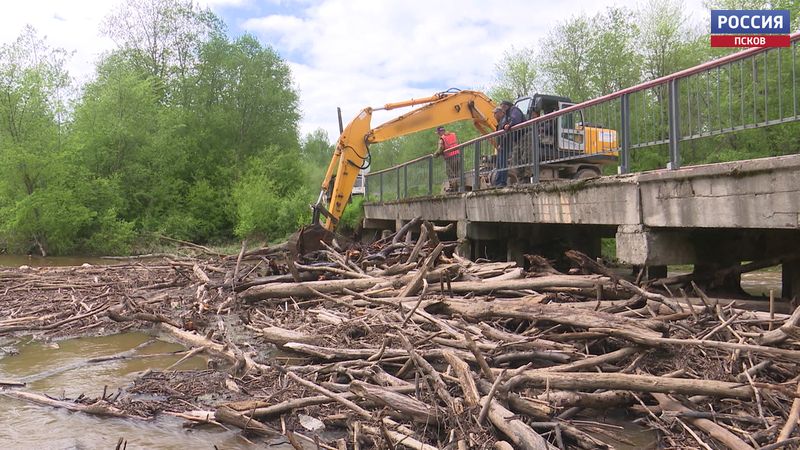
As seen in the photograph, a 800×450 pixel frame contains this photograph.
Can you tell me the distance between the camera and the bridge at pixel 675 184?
527cm

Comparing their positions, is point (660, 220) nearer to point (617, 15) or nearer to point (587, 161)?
point (587, 161)

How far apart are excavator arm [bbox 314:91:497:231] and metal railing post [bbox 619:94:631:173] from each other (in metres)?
6.89

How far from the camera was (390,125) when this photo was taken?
14344 mm

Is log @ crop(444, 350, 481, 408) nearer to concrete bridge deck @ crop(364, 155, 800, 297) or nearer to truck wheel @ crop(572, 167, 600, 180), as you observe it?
concrete bridge deck @ crop(364, 155, 800, 297)

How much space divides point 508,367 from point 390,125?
10371mm

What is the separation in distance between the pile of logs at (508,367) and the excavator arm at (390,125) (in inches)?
260

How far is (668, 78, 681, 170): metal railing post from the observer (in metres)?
6.22

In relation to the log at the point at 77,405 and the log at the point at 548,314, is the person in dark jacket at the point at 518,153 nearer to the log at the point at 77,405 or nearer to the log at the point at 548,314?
the log at the point at 548,314

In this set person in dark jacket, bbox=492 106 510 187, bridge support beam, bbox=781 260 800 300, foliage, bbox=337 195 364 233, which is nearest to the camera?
bridge support beam, bbox=781 260 800 300

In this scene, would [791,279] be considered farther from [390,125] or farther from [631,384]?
[390,125]

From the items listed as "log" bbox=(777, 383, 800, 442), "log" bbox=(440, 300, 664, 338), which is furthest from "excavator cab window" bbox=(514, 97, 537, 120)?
"log" bbox=(777, 383, 800, 442)

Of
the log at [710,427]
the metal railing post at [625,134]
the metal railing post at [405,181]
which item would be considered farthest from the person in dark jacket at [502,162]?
the log at [710,427]

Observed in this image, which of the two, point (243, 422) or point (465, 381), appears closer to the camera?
point (465, 381)

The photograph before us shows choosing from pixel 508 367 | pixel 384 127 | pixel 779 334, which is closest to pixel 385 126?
pixel 384 127
